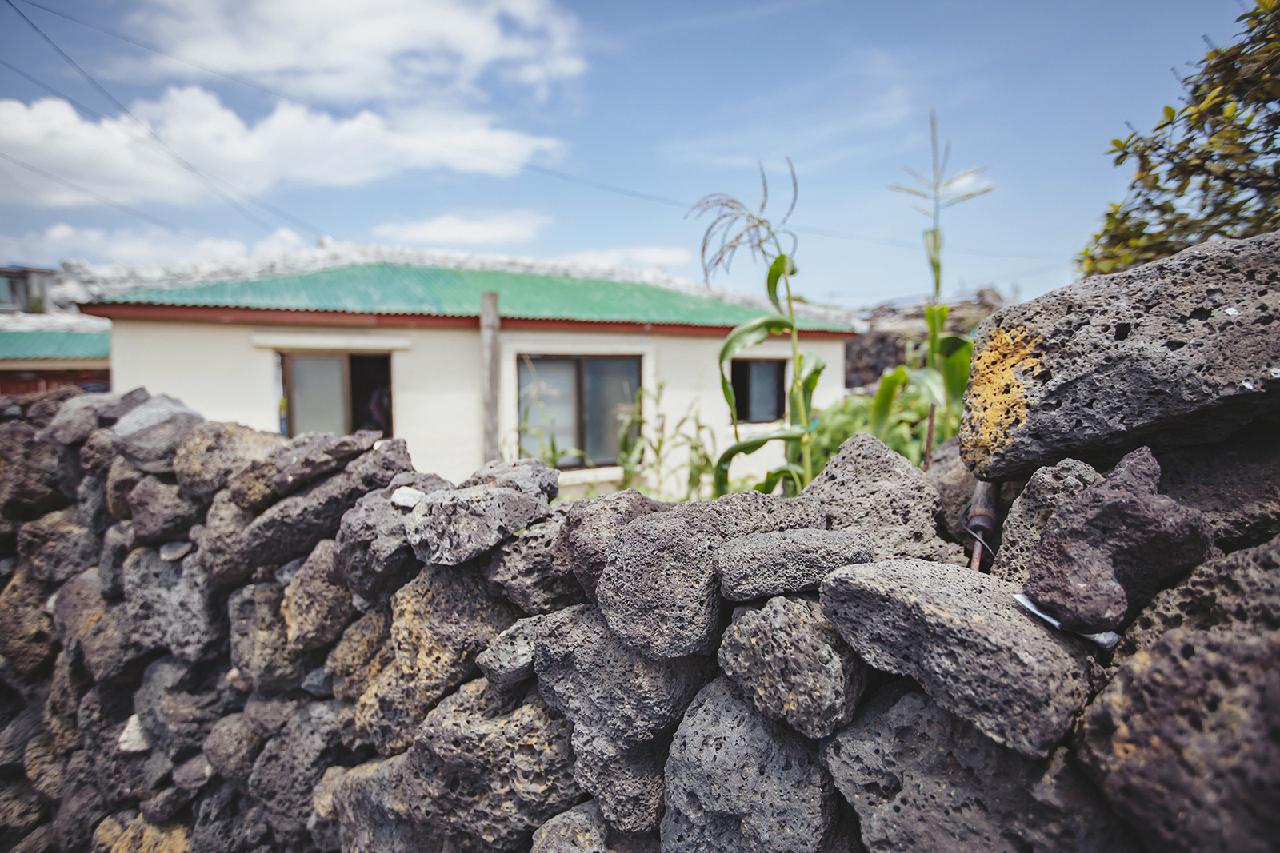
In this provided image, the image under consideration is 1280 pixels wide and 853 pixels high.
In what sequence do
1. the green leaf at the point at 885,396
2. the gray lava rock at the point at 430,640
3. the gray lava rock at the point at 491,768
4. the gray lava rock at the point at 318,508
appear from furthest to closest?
the green leaf at the point at 885,396
the gray lava rock at the point at 318,508
the gray lava rock at the point at 430,640
the gray lava rock at the point at 491,768

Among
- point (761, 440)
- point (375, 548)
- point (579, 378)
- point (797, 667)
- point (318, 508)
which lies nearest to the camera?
point (797, 667)

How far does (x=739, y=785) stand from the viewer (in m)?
1.25

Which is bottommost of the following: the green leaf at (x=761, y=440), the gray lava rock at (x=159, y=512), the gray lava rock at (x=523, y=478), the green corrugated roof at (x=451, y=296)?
the gray lava rock at (x=159, y=512)

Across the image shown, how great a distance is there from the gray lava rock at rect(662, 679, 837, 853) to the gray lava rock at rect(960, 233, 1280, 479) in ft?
2.18

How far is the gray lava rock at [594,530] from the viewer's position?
1.50m

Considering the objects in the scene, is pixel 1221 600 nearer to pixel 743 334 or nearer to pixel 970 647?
pixel 970 647

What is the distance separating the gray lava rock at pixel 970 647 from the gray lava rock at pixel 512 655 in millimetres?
760

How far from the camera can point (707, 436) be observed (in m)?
8.09

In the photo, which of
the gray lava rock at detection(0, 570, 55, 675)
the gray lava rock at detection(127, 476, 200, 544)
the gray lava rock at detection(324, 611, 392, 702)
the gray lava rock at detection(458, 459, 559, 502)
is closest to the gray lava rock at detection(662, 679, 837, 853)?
the gray lava rock at detection(458, 459, 559, 502)

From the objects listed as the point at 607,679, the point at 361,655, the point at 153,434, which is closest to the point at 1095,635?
the point at 607,679

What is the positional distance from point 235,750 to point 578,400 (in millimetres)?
5488

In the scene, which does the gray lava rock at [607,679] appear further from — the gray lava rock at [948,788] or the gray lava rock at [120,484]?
the gray lava rock at [120,484]

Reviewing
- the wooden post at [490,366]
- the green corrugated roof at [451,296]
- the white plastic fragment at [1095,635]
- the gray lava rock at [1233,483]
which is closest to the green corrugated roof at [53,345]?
the green corrugated roof at [451,296]

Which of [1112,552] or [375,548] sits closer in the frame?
[1112,552]
